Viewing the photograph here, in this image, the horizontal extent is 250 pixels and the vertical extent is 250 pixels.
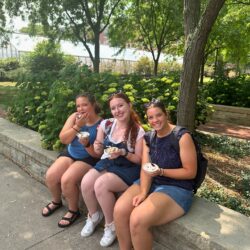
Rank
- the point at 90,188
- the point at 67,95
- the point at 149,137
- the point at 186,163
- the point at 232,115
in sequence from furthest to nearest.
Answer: the point at 232,115 < the point at 67,95 < the point at 90,188 < the point at 149,137 < the point at 186,163

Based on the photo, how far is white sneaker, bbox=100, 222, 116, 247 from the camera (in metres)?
2.87

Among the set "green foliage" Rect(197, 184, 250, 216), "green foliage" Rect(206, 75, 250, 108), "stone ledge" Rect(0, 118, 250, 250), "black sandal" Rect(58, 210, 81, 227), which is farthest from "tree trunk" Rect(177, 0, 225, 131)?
"green foliage" Rect(206, 75, 250, 108)

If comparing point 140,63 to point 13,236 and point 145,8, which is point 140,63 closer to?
point 145,8

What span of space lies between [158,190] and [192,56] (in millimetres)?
1761

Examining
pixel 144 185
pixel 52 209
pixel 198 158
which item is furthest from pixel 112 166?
pixel 52 209

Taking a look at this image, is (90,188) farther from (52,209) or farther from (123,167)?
(52,209)

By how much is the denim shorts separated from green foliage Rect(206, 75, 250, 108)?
787 centimetres

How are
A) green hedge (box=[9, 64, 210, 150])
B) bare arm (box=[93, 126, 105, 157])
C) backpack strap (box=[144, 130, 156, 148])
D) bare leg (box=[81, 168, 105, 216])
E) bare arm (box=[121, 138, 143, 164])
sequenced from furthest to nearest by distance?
green hedge (box=[9, 64, 210, 150]) < bare arm (box=[93, 126, 105, 157]) < bare leg (box=[81, 168, 105, 216]) < bare arm (box=[121, 138, 143, 164]) < backpack strap (box=[144, 130, 156, 148])

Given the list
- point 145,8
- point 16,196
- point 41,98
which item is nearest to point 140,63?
point 145,8

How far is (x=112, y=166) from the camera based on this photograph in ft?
9.93

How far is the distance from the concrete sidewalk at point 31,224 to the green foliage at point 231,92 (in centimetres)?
729

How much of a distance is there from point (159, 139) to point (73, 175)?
100 cm

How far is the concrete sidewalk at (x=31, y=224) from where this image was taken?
9.67 feet

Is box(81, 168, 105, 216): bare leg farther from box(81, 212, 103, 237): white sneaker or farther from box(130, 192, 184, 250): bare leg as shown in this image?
box(130, 192, 184, 250): bare leg
